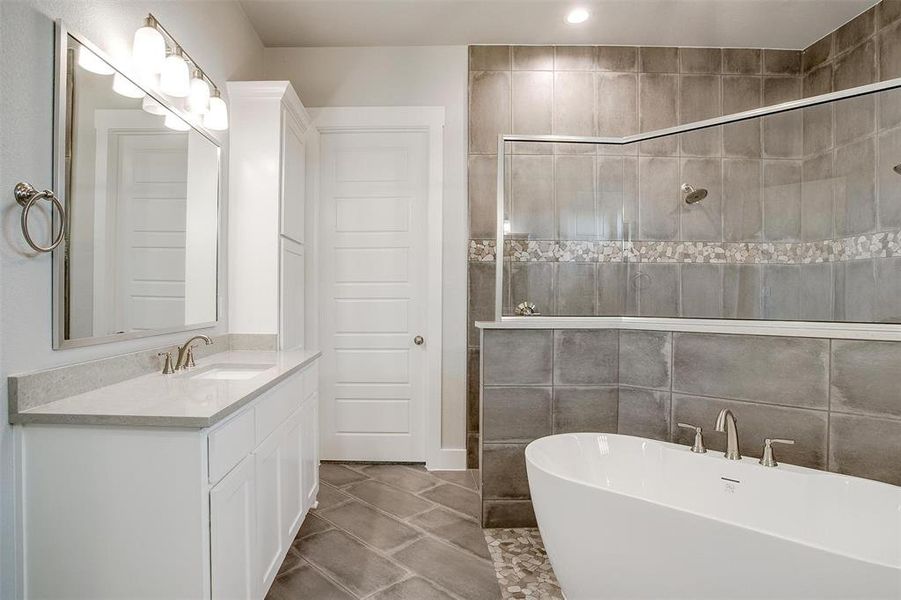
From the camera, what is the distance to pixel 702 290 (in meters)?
2.22

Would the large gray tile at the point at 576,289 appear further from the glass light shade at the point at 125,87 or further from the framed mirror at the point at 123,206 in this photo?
the glass light shade at the point at 125,87

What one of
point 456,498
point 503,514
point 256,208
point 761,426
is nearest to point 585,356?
point 761,426

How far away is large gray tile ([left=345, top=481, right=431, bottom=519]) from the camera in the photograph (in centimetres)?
241

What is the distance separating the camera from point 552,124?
9.88 ft

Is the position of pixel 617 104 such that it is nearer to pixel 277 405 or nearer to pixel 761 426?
pixel 761 426

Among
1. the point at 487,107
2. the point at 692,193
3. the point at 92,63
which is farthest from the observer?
the point at 487,107

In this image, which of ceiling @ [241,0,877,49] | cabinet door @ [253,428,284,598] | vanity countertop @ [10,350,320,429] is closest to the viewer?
vanity countertop @ [10,350,320,429]

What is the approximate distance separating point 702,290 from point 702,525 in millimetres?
1305

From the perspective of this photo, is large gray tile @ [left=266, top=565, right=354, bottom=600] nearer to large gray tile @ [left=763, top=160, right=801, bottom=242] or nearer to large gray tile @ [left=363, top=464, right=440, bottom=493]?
large gray tile @ [left=363, top=464, right=440, bottom=493]

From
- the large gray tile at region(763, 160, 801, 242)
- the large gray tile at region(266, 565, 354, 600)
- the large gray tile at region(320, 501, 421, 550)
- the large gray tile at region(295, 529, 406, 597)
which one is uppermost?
the large gray tile at region(763, 160, 801, 242)

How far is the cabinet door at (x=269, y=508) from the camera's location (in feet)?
5.01

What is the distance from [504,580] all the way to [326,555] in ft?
2.66

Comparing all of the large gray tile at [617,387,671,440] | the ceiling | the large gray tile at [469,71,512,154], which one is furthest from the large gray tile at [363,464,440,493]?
the ceiling

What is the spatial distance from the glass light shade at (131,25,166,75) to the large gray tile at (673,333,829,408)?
2553 millimetres
